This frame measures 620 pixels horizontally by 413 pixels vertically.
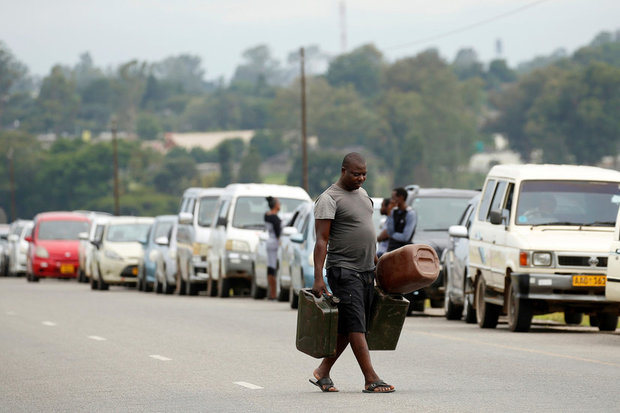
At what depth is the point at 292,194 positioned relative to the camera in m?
32.8

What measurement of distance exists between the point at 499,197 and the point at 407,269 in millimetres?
8609

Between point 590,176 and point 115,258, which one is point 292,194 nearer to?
point 115,258

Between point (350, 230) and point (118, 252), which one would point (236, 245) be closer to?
point (118, 252)

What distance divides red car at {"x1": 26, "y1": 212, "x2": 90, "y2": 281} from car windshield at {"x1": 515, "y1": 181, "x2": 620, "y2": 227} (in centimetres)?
2682

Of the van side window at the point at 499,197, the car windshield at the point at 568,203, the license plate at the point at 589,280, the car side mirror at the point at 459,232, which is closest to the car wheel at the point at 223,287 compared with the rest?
the car side mirror at the point at 459,232

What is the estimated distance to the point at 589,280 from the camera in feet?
63.4

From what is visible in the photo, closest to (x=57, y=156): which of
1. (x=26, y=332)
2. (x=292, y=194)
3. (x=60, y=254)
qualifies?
(x=60, y=254)

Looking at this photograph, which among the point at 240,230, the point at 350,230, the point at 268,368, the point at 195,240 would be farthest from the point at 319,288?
the point at 195,240

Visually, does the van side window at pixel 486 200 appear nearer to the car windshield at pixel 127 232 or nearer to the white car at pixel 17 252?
the car windshield at pixel 127 232

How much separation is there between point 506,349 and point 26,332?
6967 millimetres

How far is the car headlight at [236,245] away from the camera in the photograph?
105ft

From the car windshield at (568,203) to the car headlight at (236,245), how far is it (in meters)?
12.1

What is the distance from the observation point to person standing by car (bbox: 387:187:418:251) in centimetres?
2336

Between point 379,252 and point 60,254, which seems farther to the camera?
point 60,254
